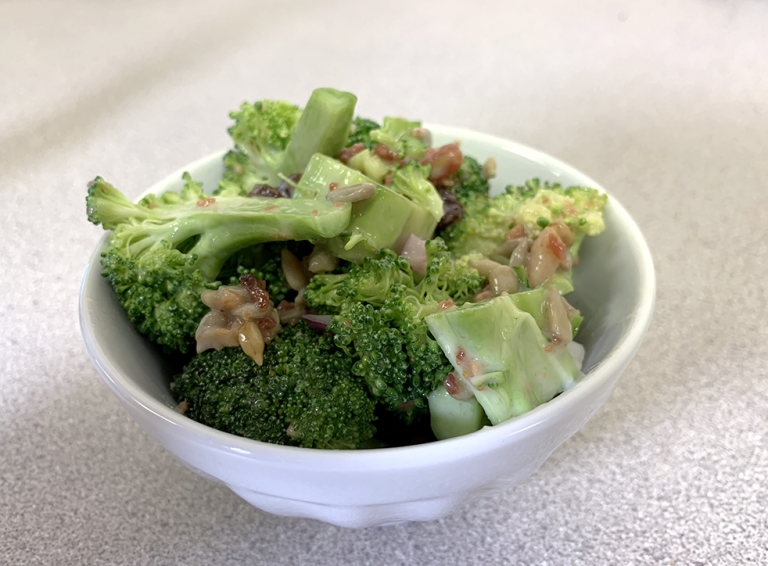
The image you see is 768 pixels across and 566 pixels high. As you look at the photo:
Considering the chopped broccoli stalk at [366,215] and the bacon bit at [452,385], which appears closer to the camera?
the bacon bit at [452,385]

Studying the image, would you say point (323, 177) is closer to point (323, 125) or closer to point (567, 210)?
point (323, 125)

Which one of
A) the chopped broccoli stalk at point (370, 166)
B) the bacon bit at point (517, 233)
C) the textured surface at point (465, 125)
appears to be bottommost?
the textured surface at point (465, 125)

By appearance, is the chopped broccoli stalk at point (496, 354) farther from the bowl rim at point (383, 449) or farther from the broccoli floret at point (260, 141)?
the broccoli floret at point (260, 141)

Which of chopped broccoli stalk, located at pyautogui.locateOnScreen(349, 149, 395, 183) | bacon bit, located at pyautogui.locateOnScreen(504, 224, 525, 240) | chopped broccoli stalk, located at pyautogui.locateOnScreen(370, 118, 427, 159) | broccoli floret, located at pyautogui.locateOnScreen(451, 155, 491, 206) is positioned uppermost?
chopped broccoli stalk, located at pyautogui.locateOnScreen(370, 118, 427, 159)

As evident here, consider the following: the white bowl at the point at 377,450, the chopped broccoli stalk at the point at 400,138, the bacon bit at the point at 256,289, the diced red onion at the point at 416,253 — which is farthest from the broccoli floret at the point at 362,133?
the white bowl at the point at 377,450

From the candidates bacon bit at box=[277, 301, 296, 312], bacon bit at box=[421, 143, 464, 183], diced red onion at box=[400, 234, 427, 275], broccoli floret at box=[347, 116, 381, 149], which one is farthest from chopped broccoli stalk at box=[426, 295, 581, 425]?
broccoli floret at box=[347, 116, 381, 149]

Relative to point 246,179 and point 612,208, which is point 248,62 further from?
point 612,208

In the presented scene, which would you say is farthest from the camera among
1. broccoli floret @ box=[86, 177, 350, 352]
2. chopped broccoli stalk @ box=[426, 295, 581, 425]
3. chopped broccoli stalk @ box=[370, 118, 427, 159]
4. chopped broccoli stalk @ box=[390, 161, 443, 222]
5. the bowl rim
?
chopped broccoli stalk @ box=[370, 118, 427, 159]

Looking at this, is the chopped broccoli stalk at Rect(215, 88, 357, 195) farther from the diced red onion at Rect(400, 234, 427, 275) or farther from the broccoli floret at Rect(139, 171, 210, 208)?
the diced red onion at Rect(400, 234, 427, 275)
